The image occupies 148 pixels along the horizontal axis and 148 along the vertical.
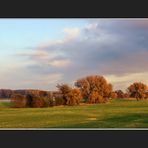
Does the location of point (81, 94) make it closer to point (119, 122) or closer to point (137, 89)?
point (119, 122)

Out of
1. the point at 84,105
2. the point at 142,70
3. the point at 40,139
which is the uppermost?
the point at 142,70

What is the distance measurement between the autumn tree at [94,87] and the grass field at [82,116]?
13 cm

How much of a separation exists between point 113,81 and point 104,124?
0.63m

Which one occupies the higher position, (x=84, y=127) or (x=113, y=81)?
(x=113, y=81)

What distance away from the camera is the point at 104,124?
7.69m

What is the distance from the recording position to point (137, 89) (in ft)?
25.3

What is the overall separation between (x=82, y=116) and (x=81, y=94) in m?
0.32

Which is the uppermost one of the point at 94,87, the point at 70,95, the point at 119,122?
the point at 94,87

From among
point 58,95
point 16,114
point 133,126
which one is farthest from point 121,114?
point 16,114

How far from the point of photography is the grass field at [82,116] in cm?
770

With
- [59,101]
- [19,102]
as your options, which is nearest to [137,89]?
[59,101]

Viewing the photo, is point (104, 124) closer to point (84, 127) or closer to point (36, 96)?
point (84, 127)

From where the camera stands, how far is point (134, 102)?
780 centimetres

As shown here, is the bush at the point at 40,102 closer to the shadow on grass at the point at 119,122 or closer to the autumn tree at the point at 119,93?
the shadow on grass at the point at 119,122
